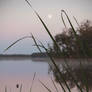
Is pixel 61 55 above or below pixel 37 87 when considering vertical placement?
above

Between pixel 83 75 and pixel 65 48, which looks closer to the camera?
pixel 83 75

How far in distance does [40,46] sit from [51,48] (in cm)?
8

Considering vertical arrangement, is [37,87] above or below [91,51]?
below

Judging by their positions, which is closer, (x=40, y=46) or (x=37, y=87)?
(x=40, y=46)

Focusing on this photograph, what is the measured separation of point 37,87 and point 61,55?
388 cm

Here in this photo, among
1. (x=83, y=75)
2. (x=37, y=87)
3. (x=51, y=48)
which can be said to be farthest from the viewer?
(x=37, y=87)

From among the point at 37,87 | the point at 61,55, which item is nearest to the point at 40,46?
the point at 61,55

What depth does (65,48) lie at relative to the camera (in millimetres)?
509

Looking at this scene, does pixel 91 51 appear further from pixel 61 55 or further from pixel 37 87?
pixel 37 87

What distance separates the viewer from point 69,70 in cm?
45

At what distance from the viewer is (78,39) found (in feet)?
1.33

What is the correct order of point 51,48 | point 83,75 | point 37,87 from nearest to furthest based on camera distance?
point 83,75 < point 51,48 < point 37,87

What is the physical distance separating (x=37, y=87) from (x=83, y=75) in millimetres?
3915

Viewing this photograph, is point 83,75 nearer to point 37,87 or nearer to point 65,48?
point 65,48
